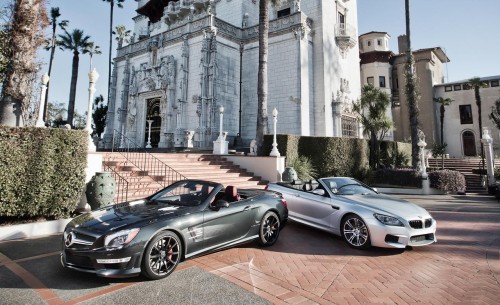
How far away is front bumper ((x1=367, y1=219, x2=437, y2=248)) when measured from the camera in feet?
16.2

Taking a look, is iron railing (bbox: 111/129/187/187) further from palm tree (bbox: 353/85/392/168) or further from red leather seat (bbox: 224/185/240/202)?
palm tree (bbox: 353/85/392/168)

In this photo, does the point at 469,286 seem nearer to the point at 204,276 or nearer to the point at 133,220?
the point at 204,276

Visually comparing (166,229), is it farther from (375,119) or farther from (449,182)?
(375,119)

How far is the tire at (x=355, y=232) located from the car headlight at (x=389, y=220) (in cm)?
32

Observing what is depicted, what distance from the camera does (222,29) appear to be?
21.4 m

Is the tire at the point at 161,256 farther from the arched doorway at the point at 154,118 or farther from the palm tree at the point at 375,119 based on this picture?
the arched doorway at the point at 154,118

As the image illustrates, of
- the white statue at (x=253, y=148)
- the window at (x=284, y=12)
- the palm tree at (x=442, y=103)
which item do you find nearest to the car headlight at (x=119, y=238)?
the white statue at (x=253, y=148)

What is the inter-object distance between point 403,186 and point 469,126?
A: 920 inches

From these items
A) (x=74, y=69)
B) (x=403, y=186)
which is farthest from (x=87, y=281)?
(x=74, y=69)

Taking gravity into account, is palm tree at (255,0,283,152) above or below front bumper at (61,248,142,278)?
above

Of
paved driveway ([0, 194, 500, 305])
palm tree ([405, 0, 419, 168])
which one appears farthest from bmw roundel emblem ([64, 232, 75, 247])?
palm tree ([405, 0, 419, 168])

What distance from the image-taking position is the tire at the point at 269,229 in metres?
5.34

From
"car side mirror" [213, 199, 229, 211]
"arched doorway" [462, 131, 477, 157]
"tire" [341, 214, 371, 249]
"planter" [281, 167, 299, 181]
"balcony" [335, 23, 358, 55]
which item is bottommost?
"tire" [341, 214, 371, 249]

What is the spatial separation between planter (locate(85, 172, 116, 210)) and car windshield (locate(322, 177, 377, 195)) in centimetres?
569
